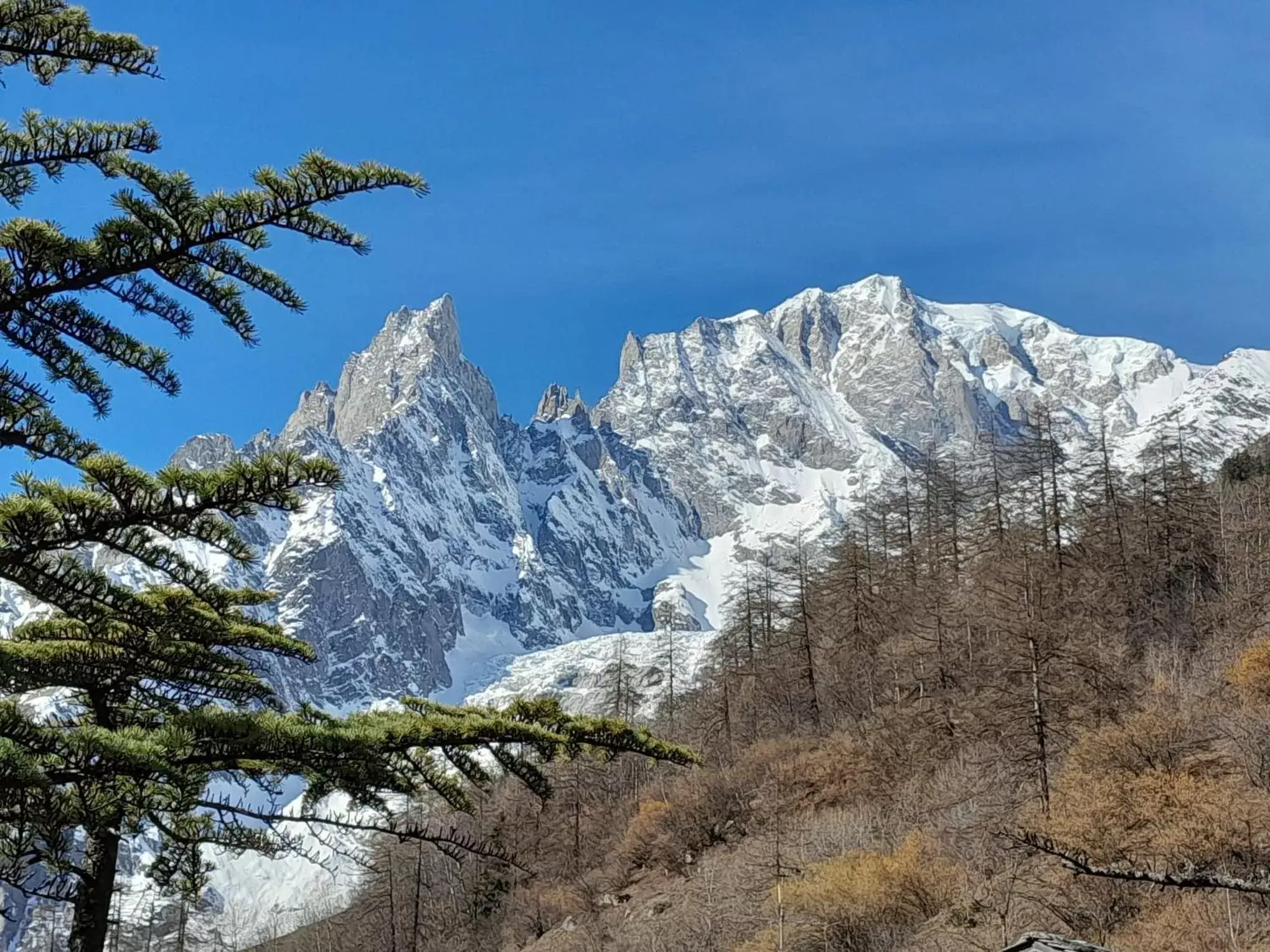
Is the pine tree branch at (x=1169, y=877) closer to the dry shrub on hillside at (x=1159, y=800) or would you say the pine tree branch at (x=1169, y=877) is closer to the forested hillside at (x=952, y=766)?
the forested hillside at (x=952, y=766)

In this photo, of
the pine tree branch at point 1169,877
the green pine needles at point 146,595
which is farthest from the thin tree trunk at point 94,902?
the pine tree branch at point 1169,877

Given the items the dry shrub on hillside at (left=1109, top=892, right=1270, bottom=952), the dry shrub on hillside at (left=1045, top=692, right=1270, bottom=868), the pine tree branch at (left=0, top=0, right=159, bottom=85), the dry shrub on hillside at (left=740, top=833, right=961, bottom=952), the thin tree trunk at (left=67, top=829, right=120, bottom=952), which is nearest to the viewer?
the pine tree branch at (left=0, top=0, right=159, bottom=85)

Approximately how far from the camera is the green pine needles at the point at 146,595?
4.21 metres

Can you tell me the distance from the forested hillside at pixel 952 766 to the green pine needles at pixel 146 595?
1.02 m

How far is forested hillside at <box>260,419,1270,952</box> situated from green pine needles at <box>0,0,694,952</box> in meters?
1.02

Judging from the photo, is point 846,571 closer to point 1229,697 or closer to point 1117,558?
point 1117,558

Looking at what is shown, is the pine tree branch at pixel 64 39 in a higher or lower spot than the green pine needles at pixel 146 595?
higher

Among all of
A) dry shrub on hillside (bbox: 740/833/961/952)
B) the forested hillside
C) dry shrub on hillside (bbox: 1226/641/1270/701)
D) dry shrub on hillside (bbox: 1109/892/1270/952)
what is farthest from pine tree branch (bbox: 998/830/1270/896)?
dry shrub on hillside (bbox: 1226/641/1270/701)

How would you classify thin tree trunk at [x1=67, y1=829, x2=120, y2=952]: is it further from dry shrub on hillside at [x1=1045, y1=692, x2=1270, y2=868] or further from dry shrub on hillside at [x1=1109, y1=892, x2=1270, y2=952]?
dry shrub on hillside at [x1=1045, y1=692, x2=1270, y2=868]

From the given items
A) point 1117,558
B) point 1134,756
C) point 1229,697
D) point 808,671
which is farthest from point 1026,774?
point 1117,558

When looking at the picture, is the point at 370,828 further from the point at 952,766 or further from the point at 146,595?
the point at 952,766

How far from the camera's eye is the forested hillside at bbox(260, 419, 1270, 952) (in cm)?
1567

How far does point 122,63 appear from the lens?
15.2 feet

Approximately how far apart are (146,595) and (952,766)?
924 inches
